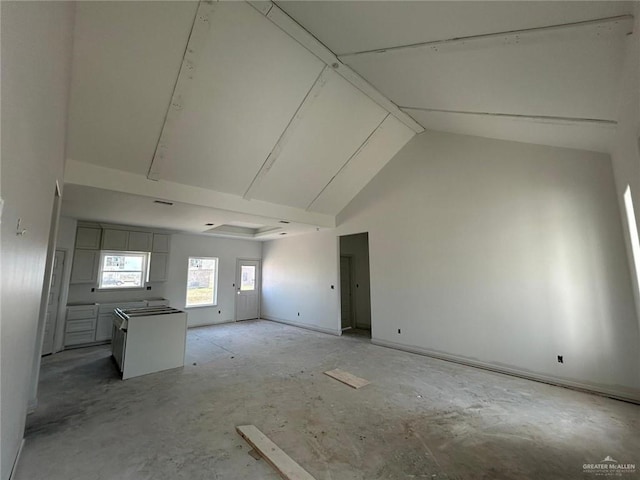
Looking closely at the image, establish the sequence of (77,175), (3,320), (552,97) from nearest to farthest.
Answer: (3,320) → (552,97) → (77,175)

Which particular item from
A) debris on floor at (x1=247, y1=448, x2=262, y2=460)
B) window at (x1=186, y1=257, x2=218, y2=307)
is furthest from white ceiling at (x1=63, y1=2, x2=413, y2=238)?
debris on floor at (x1=247, y1=448, x2=262, y2=460)

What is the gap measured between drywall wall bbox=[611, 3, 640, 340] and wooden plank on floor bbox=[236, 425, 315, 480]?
3112mm

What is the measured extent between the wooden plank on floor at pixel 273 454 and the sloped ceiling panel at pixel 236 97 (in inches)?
130

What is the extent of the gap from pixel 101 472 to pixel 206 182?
3.37 meters

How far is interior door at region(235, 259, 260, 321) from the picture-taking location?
7.91 m

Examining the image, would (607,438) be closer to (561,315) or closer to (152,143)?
(561,315)

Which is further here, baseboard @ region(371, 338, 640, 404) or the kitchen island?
the kitchen island

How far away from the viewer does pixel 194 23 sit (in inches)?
94.2

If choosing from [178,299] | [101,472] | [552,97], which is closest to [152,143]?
[101,472]

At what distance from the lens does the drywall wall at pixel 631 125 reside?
1635mm

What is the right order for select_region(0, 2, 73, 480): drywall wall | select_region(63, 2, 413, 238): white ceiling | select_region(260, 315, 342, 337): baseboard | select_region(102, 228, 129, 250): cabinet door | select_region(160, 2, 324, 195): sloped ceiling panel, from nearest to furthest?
select_region(0, 2, 73, 480): drywall wall → select_region(63, 2, 413, 238): white ceiling → select_region(160, 2, 324, 195): sloped ceiling panel → select_region(102, 228, 129, 250): cabinet door → select_region(260, 315, 342, 337): baseboard

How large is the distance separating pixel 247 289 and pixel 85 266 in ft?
13.1

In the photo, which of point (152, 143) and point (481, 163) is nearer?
point (152, 143)

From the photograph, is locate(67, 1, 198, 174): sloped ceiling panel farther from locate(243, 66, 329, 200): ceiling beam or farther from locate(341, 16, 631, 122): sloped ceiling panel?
locate(341, 16, 631, 122): sloped ceiling panel
